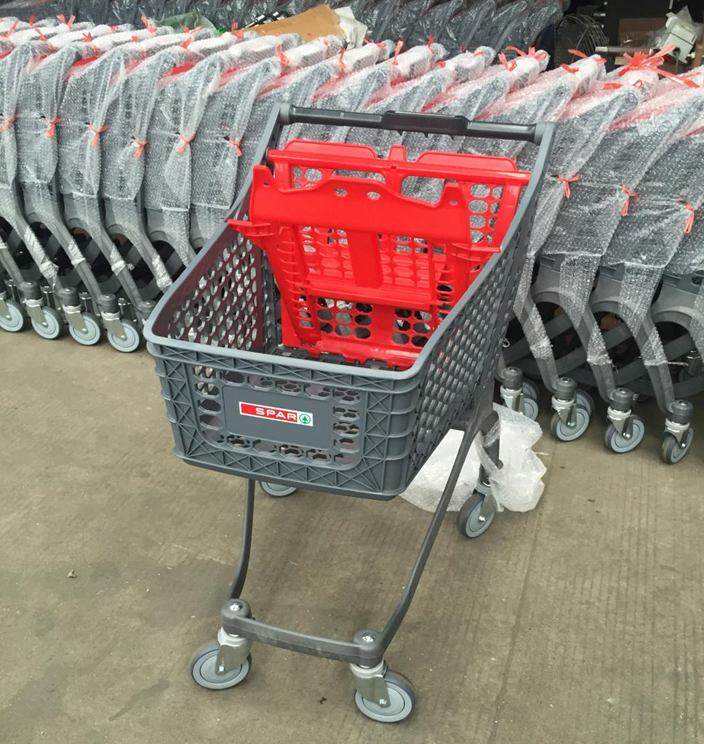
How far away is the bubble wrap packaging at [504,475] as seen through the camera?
7.81 ft

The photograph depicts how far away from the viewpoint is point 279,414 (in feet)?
4.87

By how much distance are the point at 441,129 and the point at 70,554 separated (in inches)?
61.0

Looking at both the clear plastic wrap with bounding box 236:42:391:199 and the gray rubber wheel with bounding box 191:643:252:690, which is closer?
the gray rubber wheel with bounding box 191:643:252:690

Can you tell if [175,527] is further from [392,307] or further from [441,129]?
[441,129]

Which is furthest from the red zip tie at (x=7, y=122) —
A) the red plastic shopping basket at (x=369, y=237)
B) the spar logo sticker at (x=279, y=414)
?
the spar logo sticker at (x=279, y=414)

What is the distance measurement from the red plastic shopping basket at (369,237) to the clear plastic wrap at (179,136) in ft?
2.02

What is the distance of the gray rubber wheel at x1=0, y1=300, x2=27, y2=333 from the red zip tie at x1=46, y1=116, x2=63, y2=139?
2.94 feet

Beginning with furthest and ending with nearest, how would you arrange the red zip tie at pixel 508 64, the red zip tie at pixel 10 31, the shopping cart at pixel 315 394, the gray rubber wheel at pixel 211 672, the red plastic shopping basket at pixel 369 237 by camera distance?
1. the red zip tie at pixel 10 31
2. the red zip tie at pixel 508 64
3. the gray rubber wheel at pixel 211 672
4. the red plastic shopping basket at pixel 369 237
5. the shopping cart at pixel 315 394

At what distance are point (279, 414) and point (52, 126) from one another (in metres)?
1.85

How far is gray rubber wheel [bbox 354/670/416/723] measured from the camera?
1.78 meters

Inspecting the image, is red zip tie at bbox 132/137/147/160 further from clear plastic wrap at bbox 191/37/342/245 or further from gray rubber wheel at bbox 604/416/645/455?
gray rubber wheel at bbox 604/416/645/455

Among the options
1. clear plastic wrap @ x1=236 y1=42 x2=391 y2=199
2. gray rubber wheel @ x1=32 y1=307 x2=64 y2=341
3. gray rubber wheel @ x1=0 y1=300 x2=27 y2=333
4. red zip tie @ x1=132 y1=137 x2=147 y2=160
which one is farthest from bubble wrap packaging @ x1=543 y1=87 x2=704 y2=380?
gray rubber wheel @ x1=0 y1=300 x2=27 y2=333

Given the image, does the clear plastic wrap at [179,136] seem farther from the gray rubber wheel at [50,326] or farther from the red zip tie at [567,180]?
the red zip tie at [567,180]

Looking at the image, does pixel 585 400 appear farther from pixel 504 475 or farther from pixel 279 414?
pixel 279 414
